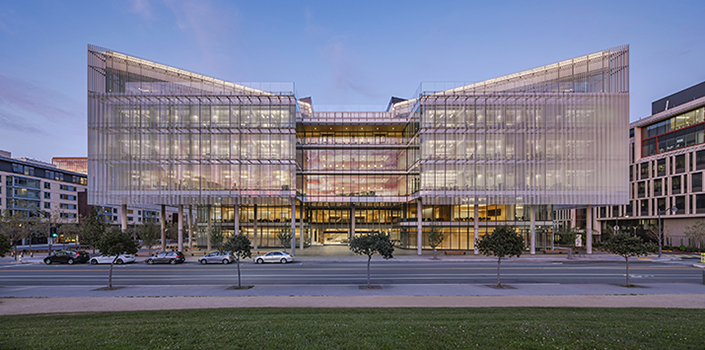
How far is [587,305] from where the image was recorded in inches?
603

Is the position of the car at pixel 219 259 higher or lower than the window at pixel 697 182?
lower

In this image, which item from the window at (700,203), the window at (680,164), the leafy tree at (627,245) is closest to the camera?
the leafy tree at (627,245)

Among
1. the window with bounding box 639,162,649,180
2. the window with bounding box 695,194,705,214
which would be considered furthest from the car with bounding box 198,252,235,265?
the window with bounding box 639,162,649,180

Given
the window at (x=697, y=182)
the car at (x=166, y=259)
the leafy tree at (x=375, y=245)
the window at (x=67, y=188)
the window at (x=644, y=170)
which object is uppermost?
the window at (x=644, y=170)

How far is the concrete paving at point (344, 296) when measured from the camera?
15.5 m

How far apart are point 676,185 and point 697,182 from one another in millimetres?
4035

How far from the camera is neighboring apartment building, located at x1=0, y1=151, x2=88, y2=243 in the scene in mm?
77750

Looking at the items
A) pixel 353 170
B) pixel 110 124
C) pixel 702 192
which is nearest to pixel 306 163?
pixel 353 170

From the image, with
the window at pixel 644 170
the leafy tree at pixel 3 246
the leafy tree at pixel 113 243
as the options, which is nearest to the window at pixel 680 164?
the window at pixel 644 170

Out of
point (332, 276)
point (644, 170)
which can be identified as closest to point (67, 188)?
point (332, 276)

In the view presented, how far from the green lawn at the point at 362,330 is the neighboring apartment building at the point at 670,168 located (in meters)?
55.3

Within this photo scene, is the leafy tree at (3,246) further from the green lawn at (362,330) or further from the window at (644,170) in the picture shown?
the window at (644,170)

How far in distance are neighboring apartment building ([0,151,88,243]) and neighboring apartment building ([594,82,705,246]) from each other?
119500 millimetres

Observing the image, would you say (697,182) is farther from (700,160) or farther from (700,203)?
(700,160)
